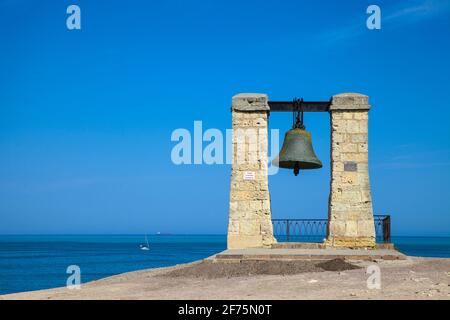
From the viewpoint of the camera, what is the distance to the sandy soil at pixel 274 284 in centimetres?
739

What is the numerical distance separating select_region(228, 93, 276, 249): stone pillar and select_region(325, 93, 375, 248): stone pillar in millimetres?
1525

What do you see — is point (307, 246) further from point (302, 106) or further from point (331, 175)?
point (302, 106)

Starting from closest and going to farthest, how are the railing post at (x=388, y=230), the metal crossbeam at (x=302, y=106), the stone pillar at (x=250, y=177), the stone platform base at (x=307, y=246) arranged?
the stone platform base at (x=307, y=246)
the stone pillar at (x=250, y=177)
the metal crossbeam at (x=302, y=106)
the railing post at (x=388, y=230)

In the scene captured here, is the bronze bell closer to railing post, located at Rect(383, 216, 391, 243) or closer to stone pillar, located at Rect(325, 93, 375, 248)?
stone pillar, located at Rect(325, 93, 375, 248)

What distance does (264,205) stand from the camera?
13688mm

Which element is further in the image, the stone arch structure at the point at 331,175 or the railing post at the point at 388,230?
the railing post at the point at 388,230

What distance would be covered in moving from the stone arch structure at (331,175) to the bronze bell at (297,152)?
1.03 meters

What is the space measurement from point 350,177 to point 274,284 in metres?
5.75

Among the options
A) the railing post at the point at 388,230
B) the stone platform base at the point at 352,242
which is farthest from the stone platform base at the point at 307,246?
the railing post at the point at 388,230

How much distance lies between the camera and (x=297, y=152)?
1253 centimetres

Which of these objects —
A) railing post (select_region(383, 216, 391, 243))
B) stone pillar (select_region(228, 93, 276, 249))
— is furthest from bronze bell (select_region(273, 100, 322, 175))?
railing post (select_region(383, 216, 391, 243))

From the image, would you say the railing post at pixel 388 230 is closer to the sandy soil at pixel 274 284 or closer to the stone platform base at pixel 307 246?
the stone platform base at pixel 307 246
